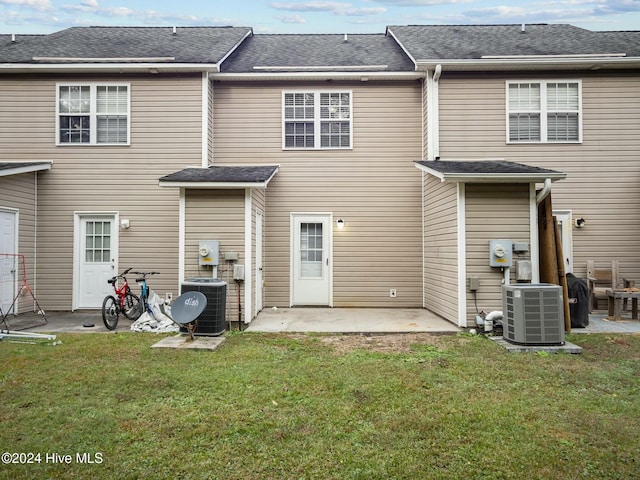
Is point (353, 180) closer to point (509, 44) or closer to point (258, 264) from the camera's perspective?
point (258, 264)

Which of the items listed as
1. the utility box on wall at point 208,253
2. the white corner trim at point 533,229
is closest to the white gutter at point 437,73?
the white corner trim at point 533,229

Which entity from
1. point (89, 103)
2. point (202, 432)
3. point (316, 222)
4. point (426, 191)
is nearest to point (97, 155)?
point (89, 103)

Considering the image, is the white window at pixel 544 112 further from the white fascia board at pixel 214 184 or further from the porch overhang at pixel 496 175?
the white fascia board at pixel 214 184

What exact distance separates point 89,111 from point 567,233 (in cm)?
1065

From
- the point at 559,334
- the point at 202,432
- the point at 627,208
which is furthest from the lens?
the point at 627,208

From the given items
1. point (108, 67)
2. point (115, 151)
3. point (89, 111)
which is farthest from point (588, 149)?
point (89, 111)

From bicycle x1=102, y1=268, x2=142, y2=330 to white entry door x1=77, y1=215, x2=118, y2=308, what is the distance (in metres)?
1.13

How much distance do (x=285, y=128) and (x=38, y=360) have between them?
6656mm

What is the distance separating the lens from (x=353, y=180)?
9664mm

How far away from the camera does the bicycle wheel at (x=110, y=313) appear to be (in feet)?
23.4

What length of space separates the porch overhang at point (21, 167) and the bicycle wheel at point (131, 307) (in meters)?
3.19

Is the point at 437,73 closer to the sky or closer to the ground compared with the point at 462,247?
closer to the sky

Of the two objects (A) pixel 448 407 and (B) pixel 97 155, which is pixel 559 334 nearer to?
(A) pixel 448 407

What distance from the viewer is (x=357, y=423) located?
135 inches
